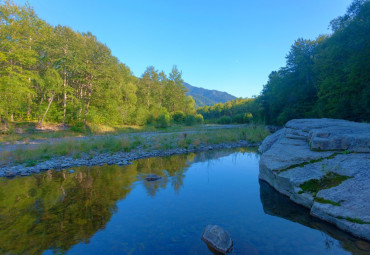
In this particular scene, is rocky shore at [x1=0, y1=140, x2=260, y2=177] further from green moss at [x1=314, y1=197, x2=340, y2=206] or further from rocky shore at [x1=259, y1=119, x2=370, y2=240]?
green moss at [x1=314, y1=197, x2=340, y2=206]

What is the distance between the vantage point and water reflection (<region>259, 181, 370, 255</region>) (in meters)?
3.11

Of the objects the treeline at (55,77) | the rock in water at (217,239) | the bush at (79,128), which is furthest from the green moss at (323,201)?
the treeline at (55,77)

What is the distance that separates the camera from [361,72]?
15.5 m

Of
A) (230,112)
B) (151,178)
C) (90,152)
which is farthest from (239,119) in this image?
(151,178)

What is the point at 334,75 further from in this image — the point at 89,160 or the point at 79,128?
the point at 79,128

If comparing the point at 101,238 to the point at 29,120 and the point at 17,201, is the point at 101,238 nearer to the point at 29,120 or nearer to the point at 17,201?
the point at 17,201

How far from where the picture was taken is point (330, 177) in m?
4.44

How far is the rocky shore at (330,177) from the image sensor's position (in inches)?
137

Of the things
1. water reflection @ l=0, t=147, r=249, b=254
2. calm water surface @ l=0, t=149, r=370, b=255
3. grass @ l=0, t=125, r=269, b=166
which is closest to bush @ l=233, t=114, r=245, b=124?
grass @ l=0, t=125, r=269, b=166

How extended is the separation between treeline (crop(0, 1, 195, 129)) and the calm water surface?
17.3m

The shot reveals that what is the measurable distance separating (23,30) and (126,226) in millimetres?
26236

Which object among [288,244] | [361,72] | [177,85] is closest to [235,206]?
[288,244]

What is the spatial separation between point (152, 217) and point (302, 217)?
3537 mm

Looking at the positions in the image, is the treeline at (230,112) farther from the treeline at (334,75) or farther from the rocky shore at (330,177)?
the rocky shore at (330,177)
